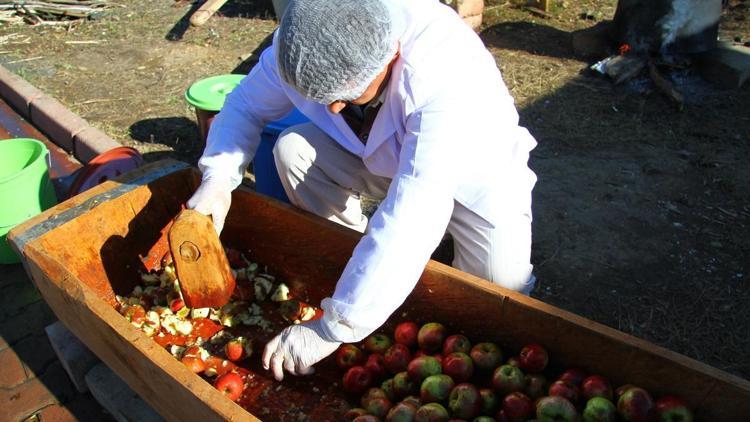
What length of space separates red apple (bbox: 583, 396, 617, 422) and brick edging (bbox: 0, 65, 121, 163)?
12.8 feet

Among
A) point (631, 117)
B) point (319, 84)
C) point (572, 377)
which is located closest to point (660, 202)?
point (631, 117)

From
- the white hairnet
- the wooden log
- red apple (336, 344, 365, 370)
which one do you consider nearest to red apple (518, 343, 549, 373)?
red apple (336, 344, 365, 370)

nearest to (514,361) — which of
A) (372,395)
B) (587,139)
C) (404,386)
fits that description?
(404,386)

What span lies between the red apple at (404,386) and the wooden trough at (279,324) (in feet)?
1.04

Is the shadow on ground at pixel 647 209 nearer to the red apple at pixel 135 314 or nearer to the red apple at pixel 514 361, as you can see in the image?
the red apple at pixel 514 361

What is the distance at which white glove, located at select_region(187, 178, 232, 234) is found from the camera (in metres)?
2.77

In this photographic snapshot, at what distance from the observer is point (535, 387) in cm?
233

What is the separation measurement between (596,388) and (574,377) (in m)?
0.10

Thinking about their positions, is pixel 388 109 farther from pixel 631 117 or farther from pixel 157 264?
pixel 631 117

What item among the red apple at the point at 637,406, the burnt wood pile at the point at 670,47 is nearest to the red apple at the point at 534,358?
the red apple at the point at 637,406

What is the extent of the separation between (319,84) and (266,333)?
4.87 ft

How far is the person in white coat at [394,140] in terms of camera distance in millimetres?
2037

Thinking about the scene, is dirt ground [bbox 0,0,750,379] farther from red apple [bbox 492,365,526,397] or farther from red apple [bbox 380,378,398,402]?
red apple [bbox 380,378,398,402]

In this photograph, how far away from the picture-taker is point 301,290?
10.6 feet
